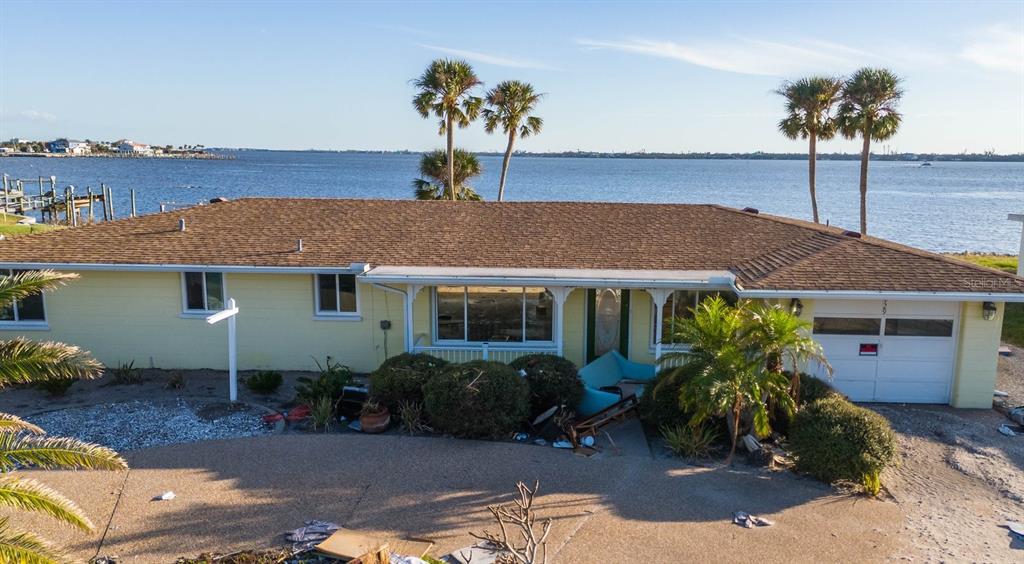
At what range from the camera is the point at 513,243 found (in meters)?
18.1

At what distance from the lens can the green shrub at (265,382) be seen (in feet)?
50.7

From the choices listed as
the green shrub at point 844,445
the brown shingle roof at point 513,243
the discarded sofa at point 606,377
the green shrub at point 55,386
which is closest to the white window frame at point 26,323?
the brown shingle roof at point 513,243

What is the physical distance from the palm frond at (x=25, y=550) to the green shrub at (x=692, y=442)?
8.90 m

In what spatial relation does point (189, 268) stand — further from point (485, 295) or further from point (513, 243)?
point (513, 243)

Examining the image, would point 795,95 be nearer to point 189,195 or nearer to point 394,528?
point 394,528

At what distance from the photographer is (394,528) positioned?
995cm

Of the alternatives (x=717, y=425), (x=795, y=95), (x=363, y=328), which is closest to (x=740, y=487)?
(x=717, y=425)

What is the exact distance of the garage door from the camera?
50.6 ft

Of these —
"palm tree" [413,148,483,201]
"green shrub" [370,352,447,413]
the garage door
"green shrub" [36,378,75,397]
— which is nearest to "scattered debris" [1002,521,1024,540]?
the garage door

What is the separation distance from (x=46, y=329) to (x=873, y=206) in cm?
9313

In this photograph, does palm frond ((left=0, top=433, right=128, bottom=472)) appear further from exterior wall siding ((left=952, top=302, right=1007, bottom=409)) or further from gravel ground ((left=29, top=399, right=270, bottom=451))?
exterior wall siding ((left=952, top=302, right=1007, bottom=409))

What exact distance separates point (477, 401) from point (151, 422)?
6225 millimetres

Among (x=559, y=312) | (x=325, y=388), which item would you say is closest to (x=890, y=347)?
(x=559, y=312)

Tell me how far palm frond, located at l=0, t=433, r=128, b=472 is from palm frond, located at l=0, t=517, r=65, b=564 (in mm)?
651
